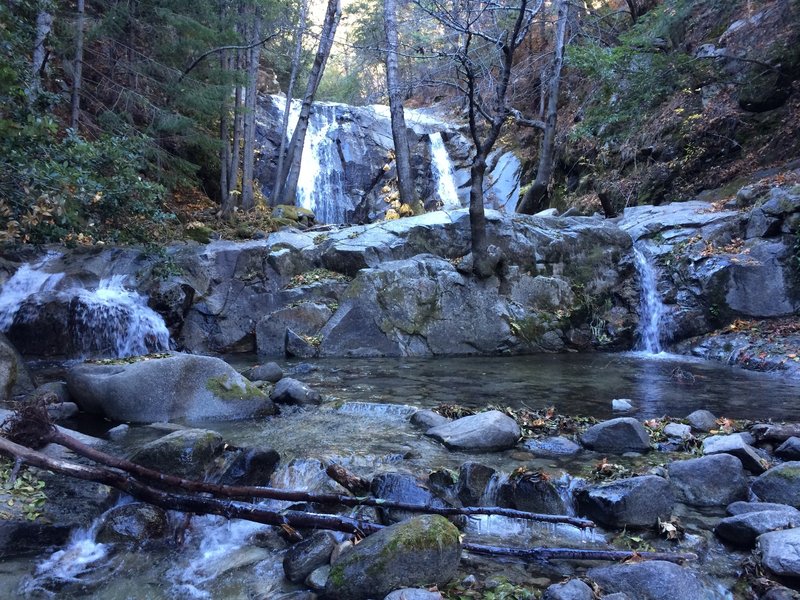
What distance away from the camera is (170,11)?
13258 mm

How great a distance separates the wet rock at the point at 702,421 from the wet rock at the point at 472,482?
8.39ft

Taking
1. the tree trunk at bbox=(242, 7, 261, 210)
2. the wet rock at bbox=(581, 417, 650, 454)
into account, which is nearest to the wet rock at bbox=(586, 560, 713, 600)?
the wet rock at bbox=(581, 417, 650, 454)

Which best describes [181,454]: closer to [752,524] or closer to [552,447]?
[552,447]

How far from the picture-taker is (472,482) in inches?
163

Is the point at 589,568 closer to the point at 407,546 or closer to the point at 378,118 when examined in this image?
the point at 407,546

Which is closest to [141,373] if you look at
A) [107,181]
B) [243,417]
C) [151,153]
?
[243,417]

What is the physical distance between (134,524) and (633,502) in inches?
141

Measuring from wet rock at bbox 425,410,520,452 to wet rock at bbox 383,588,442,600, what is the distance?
7.16ft

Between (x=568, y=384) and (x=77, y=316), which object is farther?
(x=77, y=316)

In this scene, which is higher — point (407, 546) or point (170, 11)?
point (170, 11)

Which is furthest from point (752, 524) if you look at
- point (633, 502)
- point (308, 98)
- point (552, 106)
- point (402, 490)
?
point (308, 98)

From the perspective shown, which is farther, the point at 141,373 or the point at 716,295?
the point at 716,295

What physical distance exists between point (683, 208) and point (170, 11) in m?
13.8

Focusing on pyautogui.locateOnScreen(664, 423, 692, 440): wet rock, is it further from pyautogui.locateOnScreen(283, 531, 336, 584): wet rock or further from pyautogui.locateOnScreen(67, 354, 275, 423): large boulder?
pyautogui.locateOnScreen(67, 354, 275, 423): large boulder
